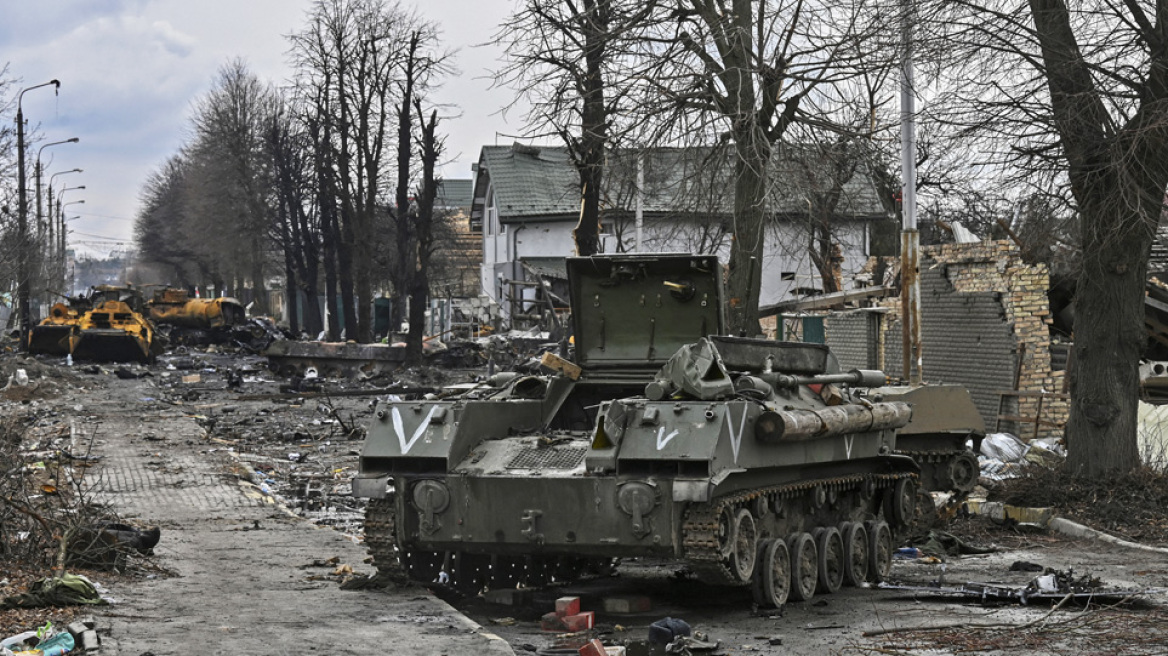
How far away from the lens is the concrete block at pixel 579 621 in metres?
9.26

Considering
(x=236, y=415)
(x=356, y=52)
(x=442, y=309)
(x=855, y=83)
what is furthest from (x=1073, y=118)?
(x=442, y=309)

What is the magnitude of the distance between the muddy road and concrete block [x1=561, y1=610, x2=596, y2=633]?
0.09m

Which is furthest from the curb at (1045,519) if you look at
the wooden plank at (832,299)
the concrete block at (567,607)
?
the wooden plank at (832,299)

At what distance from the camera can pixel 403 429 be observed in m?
10.1

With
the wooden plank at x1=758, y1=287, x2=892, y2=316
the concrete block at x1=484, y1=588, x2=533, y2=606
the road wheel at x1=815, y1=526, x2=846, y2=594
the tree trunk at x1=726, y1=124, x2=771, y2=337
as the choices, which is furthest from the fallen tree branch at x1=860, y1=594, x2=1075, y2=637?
the wooden plank at x1=758, y1=287, x2=892, y2=316

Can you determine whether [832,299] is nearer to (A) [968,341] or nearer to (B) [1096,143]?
(A) [968,341]

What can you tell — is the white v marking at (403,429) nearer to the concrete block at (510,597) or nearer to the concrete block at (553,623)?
the concrete block at (510,597)

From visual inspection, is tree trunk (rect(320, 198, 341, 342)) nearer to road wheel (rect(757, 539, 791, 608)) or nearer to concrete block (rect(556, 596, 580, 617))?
road wheel (rect(757, 539, 791, 608))

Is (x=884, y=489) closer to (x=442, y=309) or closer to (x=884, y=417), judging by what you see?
(x=884, y=417)

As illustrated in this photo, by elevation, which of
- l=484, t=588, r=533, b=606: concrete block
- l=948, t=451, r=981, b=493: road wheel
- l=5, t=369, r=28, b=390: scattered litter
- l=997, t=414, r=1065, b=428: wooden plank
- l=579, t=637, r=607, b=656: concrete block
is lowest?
l=484, t=588, r=533, b=606: concrete block

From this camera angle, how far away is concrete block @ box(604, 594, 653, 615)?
1001 cm

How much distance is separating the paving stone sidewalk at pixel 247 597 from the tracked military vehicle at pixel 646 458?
2.28ft

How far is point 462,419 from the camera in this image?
1017 centimetres

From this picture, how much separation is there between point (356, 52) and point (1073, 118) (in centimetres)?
3414
